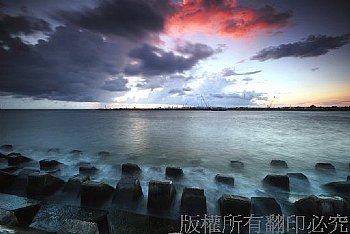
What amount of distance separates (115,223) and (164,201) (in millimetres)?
1533

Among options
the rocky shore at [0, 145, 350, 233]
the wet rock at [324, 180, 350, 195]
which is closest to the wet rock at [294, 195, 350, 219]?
the rocky shore at [0, 145, 350, 233]

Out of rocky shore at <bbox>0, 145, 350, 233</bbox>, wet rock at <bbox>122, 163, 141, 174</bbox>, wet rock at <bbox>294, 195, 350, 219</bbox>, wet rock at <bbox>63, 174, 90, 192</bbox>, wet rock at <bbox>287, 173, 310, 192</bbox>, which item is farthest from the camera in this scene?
wet rock at <bbox>122, 163, 141, 174</bbox>

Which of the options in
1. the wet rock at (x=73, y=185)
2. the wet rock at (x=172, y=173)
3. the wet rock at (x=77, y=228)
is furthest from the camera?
the wet rock at (x=172, y=173)

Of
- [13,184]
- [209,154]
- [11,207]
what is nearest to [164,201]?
[11,207]

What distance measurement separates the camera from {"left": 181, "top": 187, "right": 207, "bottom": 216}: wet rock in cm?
504

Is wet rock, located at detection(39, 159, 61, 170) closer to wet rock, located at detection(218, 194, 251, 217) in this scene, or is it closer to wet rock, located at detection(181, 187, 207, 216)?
wet rock, located at detection(181, 187, 207, 216)

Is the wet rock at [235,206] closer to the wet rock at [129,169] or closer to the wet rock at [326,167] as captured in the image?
the wet rock at [129,169]

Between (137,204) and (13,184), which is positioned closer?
(137,204)

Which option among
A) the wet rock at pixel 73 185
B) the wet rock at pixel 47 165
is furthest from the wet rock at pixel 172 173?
the wet rock at pixel 47 165

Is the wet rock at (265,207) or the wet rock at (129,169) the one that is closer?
the wet rock at (265,207)

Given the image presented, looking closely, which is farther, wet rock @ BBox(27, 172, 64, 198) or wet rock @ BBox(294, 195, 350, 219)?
wet rock @ BBox(27, 172, 64, 198)

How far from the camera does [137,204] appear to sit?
5746mm

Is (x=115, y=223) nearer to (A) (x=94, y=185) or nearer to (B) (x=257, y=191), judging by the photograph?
(A) (x=94, y=185)

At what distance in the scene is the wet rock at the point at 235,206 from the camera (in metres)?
4.81
